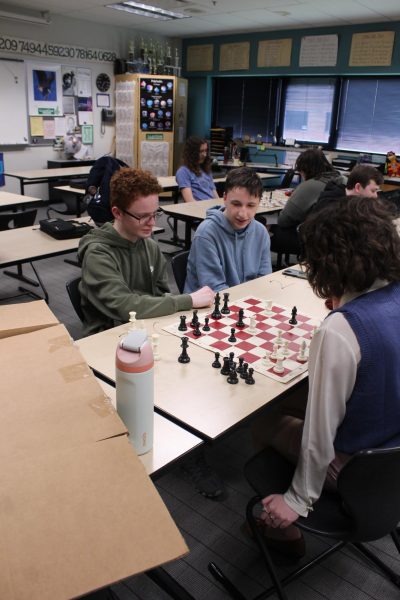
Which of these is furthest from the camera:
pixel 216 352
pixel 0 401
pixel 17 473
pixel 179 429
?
pixel 216 352

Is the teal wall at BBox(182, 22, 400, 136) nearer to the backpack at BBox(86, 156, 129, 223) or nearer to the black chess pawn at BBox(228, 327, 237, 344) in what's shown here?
the backpack at BBox(86, 156, 129, 223)

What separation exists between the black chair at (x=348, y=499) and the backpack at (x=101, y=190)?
109 inches

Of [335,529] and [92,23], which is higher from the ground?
[92,23]

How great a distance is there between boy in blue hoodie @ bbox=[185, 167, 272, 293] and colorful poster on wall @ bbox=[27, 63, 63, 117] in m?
6.23

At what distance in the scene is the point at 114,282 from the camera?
203 cm

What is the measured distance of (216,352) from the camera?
169cm

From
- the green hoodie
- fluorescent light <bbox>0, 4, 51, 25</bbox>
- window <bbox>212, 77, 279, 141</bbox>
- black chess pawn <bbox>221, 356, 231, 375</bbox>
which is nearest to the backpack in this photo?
the green hoodie

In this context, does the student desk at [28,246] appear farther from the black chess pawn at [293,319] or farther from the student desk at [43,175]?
the student desk at [43,175]

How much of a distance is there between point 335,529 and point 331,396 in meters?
0.41

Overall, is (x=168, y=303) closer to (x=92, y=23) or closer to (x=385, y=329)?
(x=385, y=329)

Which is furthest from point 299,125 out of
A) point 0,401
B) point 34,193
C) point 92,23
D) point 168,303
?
point 0,401

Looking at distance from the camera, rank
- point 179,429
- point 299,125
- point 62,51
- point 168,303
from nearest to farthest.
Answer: point 179,429 → point 168,303 → point 62,51 → point 299,125

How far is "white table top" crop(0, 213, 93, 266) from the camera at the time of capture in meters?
3.13

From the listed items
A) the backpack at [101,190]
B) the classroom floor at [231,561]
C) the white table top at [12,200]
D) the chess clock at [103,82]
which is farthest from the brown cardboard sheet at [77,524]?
the chess clock at [103,82]
